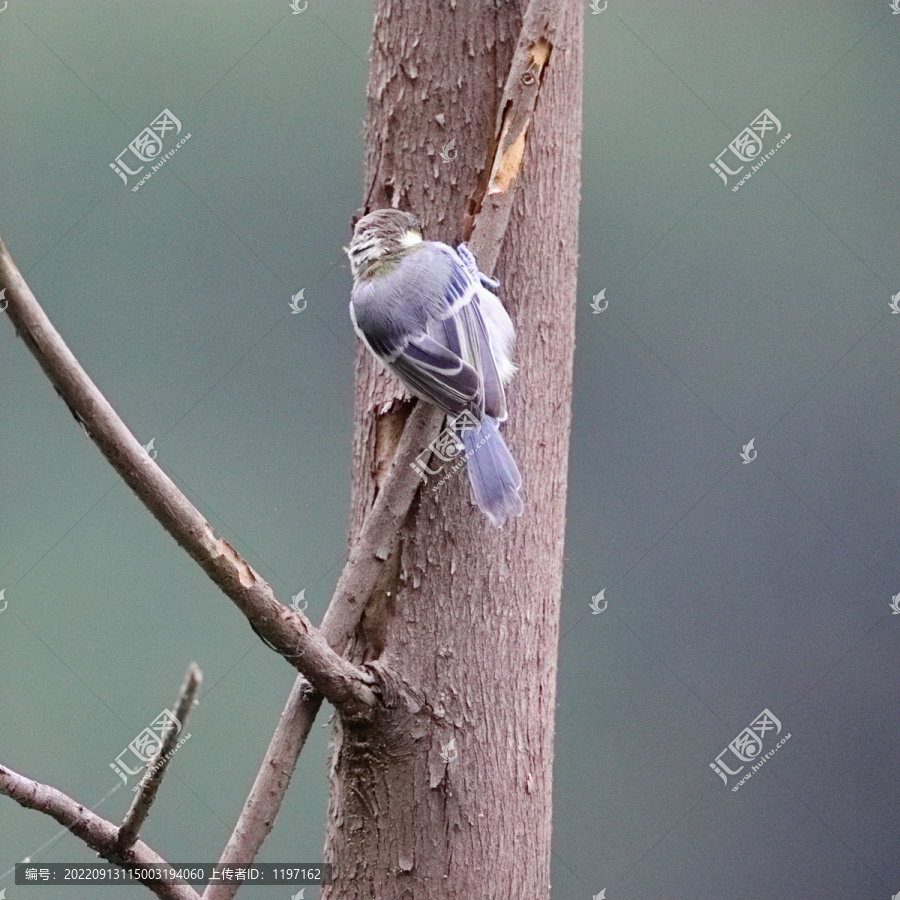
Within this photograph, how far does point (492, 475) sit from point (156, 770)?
650 millimetres

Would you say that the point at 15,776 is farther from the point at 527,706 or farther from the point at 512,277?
the point at 512,277

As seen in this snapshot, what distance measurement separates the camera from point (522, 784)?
1474mm

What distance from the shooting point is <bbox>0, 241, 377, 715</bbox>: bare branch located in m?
1.01

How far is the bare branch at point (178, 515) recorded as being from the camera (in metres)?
1.01

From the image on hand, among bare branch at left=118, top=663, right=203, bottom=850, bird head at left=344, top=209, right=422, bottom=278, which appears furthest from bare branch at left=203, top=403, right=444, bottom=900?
bird head at left=344, top=209, right=422, bottom=278

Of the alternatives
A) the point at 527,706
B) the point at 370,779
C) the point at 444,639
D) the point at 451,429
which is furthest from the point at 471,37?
the point at 370,779

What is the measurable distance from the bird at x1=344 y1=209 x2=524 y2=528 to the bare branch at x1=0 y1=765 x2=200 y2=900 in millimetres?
710

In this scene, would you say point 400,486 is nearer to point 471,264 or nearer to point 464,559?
point 464,559

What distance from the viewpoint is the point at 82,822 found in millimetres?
1237

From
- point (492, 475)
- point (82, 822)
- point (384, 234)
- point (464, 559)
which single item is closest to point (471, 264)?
point (384, 234)

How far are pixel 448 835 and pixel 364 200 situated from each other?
107cm

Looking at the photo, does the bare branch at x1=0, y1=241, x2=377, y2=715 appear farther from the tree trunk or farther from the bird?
the bird

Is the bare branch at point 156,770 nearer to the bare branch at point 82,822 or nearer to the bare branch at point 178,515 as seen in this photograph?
the bare branch at point 82,822

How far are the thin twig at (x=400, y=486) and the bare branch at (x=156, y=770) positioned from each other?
0.49ft
